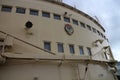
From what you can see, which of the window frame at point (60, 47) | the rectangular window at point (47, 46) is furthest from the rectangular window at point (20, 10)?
the window frame at point (60, 47)

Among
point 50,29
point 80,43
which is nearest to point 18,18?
point 50,29

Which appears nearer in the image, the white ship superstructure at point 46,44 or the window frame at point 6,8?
the white ship superstructure at point 46,44

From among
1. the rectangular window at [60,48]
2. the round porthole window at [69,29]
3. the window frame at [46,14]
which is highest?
the window frame at [46,14]

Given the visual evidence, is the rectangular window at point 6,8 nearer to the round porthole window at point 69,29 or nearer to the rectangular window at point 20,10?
the rectangular window at point 20,10

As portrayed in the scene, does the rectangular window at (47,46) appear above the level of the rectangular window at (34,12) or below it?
below

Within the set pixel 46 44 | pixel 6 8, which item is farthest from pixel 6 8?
pixel 46 44

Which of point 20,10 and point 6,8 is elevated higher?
point 6,8

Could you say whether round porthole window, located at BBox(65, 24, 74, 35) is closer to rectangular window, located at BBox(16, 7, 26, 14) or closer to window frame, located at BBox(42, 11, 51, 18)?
window frame, located at BBox(42, 11, 51, 18)

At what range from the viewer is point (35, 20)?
10945 millimetres

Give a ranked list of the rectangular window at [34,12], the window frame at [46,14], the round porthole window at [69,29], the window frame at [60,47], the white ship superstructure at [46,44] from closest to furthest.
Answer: the white ship superstructure at [46,44], the window frame at [60,47], the rectangular window at [34,12], the window frame at [46,14], the round porthole window at [69,29]

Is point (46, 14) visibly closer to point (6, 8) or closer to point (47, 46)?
point (47, 46)

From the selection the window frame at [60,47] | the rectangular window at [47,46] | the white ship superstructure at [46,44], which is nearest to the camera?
the white ship superstructure at [46,44]

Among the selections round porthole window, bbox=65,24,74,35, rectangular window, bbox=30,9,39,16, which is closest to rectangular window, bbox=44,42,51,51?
round porthole window, bbox=65,24,74,35

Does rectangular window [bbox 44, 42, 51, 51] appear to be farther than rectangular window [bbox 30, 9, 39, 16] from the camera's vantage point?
No
